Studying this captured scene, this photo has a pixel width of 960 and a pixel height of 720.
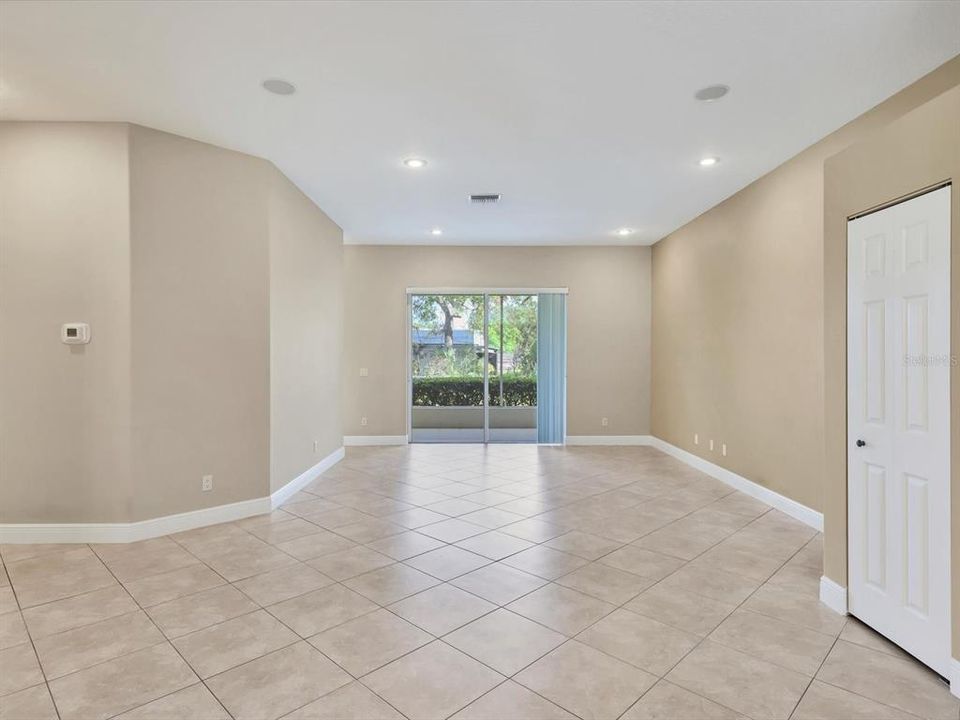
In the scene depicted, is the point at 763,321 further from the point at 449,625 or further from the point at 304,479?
the point at 304,479

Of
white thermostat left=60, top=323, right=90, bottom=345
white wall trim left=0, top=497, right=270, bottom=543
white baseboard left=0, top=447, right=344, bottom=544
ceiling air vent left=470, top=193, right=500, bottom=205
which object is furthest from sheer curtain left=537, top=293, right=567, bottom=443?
white thermostat left=60, top=323, right=90, bottom=345

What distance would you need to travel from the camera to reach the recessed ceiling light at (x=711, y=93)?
10.5 feet

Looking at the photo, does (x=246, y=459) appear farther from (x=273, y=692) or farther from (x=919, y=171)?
(x=919, y=171)

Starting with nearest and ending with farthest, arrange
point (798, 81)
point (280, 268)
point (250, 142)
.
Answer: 1. point (798, 81)
2. point (250, 142)
3. point (280, 268)

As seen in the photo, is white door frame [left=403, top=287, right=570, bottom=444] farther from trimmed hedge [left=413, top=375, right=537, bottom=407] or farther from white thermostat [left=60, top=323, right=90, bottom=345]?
white thermostat [left=60, top=323, right=90, bottom=345]

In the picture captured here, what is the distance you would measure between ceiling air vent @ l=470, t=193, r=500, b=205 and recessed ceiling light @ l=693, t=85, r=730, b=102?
2359 millimetres

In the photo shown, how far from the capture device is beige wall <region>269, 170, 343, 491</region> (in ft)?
15.3

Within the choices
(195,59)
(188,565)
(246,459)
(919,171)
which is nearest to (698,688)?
(919,171)

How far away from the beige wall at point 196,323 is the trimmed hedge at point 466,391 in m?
3.82

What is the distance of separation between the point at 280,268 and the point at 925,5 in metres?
4.58

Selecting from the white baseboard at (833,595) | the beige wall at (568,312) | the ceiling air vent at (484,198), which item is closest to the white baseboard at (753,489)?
the beige wall at (568,312)

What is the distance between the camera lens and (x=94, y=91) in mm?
3305

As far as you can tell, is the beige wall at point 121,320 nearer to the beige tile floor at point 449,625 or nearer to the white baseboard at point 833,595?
the beige tile floor at point 449,625

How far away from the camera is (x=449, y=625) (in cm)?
265
